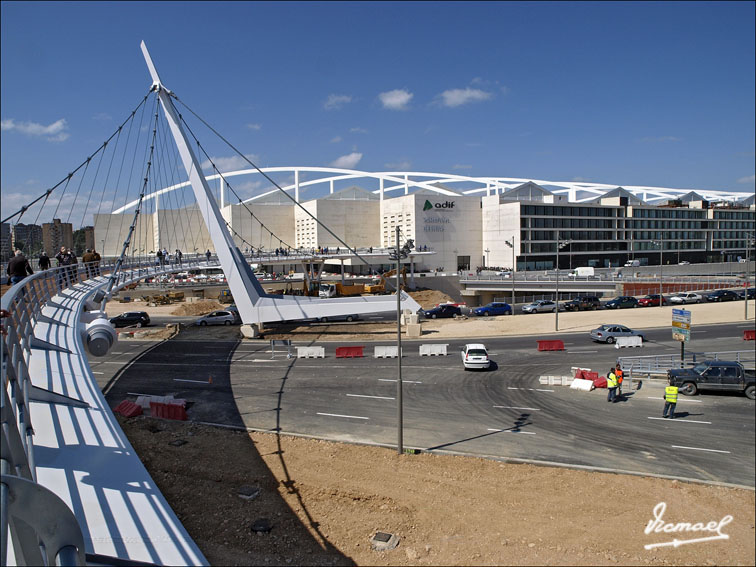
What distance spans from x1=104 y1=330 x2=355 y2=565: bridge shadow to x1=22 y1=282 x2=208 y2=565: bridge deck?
2934 millimetres

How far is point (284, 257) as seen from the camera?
58375 mm

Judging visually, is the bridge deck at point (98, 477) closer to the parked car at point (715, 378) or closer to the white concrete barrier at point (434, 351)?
the parked car at point (715, 378)

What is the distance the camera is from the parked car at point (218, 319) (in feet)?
144

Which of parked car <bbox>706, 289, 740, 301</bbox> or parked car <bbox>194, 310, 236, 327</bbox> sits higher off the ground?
parked car <bbox>706, 289, 740, 301</bbox>

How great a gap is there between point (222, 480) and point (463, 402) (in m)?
10.1

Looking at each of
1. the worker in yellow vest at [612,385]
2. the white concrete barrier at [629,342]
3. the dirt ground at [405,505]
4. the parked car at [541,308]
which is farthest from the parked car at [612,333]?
the parked car at [541,308]

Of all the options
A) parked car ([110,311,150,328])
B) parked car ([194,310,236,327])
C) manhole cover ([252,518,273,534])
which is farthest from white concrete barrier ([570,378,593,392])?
parked car ([110,311,150,328])

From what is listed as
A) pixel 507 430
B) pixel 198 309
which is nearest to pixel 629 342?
pixel 507 430

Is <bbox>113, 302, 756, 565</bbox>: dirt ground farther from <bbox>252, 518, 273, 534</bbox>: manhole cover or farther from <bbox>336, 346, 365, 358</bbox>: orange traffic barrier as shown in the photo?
<bbox>336, 346, 365, 358</bbox>: orange traffic barrier

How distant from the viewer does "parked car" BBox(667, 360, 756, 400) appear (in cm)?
416

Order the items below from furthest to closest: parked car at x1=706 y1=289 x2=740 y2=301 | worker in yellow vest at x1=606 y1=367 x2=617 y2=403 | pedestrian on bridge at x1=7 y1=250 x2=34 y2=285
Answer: parked car at x1=706 y1=289 x2=740 y2=301, worker in yellow vest at x1=606 y1=367 x2=617 y2=403, pedestrian on bridge at x1=7 y1=250 x2=34 y2=285

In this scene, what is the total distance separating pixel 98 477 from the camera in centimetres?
816

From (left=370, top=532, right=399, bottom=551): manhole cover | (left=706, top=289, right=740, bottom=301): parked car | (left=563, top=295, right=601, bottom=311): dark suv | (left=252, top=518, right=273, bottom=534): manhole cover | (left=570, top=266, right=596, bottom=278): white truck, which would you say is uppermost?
(left=570, top=266, right=596, bottom=278): white truck

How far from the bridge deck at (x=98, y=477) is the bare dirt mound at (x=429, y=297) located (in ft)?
157
